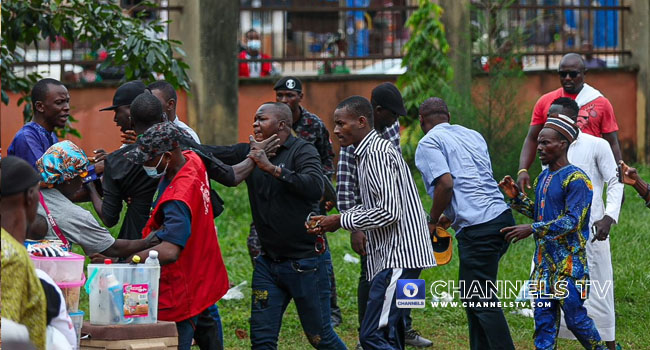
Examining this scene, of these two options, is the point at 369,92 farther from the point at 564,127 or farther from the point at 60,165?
the point at 60,165

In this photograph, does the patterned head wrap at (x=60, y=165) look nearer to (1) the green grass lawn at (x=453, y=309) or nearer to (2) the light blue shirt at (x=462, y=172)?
(2) the light blue shirt at (x=462, y=172)

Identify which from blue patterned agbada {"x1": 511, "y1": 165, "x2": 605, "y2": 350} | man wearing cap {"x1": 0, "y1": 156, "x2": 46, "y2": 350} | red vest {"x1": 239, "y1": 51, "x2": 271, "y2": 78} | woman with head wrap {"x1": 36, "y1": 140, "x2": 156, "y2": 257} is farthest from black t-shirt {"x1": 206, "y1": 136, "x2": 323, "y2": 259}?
red vest {"x1": 239, "y1": 51, "x2": 271, "y2": 78}

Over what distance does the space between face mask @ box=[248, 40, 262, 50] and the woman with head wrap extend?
1008cm

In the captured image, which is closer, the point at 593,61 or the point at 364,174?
the point at 364,174

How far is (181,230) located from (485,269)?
Answer: 246cm

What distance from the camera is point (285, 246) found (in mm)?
6383

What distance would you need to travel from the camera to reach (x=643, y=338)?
792 cm

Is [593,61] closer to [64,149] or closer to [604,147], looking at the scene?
[604,147]

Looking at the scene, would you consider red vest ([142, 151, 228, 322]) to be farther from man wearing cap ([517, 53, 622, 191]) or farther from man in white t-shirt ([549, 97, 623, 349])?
man wearing cap ([517, 53, 622, 191])

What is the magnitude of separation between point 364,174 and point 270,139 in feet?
2.09

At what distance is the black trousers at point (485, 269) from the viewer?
6.79m

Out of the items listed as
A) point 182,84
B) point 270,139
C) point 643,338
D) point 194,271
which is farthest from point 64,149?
point 643,338

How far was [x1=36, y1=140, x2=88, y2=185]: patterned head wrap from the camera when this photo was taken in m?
5.27

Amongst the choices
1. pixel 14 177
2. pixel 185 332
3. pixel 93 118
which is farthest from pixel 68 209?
pixel 93 118
